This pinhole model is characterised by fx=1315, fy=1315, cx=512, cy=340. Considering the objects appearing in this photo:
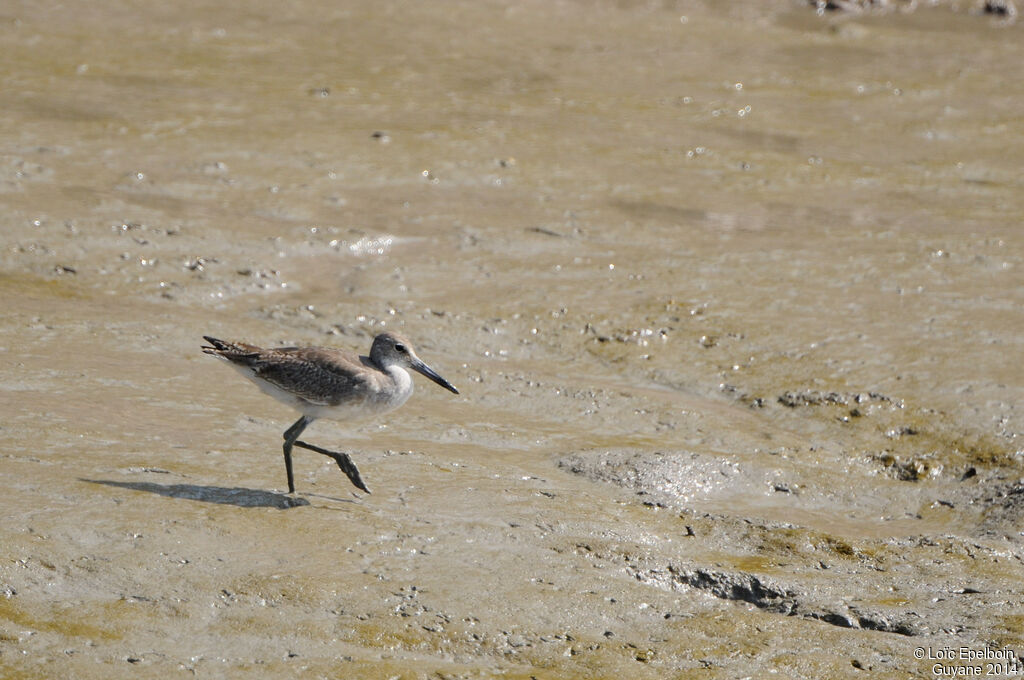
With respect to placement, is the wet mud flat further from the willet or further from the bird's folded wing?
the bird's folded wing

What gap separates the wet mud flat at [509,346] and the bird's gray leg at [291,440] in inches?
3.4

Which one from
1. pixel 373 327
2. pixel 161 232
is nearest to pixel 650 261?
pixel 373 327

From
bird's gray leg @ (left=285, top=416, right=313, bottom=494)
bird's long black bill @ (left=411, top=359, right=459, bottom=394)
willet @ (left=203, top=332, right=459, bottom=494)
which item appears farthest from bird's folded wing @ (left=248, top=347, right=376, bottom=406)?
bird's long black bill @ (left=411, top=359, right=459, bottom=394)

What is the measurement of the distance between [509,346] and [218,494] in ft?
9.81

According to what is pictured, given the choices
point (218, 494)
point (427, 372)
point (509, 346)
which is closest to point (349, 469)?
point (218, 494)

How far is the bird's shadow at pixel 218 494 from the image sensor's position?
19.6 ft

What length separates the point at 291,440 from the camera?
6402 millimetres

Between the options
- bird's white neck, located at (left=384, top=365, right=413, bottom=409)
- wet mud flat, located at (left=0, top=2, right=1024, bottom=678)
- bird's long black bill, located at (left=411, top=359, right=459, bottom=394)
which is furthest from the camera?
bird's long black bill, located at (left=411, top=359, right=459, bottom=394)

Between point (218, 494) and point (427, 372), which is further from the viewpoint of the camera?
point (427, 372)

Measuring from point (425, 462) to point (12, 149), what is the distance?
6.10 meters

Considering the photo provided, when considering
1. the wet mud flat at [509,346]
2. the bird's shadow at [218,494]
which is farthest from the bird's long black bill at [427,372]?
the bird's shadow at [218,494]

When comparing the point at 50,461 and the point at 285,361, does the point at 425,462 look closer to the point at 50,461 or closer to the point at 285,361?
the point at 285,361

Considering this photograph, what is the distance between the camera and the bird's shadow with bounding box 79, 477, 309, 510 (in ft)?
19.6

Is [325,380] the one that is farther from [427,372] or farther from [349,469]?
[427,372]
